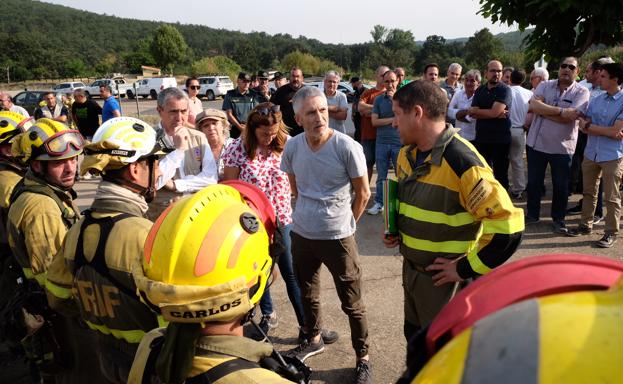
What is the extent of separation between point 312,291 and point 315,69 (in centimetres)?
5945

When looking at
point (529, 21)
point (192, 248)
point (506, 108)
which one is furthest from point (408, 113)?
point (529, 21)

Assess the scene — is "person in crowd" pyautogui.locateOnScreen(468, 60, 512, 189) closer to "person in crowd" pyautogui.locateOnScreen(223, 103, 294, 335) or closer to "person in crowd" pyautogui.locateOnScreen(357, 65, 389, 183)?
"person in crowd" pyautogui.locateOnScreen(357, 65, 389, 183)

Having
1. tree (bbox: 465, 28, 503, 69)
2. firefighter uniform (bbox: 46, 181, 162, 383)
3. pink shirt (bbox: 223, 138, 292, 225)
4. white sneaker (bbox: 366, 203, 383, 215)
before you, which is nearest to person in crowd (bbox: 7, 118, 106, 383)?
firefighter uniform (bbox: 46, 181, 162, 383)

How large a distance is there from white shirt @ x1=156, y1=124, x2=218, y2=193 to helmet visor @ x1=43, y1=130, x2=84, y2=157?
0.55 meters

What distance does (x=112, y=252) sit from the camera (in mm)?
1817

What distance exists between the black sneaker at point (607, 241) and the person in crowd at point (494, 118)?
1857mm

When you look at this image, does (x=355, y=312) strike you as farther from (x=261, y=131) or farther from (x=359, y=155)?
(x=261, y=131)

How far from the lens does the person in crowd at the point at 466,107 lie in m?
7.32

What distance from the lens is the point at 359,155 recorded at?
3303mm

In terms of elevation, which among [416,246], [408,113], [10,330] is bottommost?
[10,330]

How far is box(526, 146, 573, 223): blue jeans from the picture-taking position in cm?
586

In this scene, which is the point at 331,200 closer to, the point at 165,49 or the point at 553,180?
the point at 553,180

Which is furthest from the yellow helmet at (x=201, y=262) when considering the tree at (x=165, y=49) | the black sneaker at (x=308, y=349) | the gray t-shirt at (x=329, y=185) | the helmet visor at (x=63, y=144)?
the tree at (x=165, y=49)

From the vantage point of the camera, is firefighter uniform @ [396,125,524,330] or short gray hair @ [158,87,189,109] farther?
short gray hair @ [158,87,189,109]
